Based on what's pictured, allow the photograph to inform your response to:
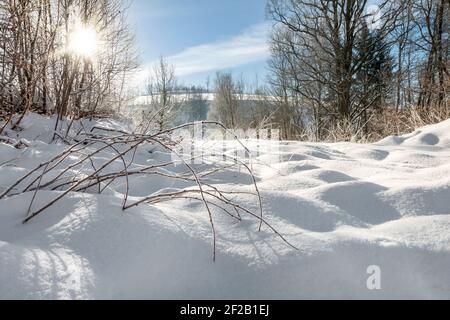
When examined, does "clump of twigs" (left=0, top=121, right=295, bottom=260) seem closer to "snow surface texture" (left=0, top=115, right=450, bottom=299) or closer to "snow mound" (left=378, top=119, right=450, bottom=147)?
"snow surface texture" (left=0, top=115, right=450, bottom=299)

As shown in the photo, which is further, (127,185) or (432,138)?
(432,138)

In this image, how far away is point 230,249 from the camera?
0.80 metres

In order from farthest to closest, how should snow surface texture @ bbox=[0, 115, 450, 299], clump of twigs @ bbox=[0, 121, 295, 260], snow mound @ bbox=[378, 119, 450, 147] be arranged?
snow mound @ bbox=[378, 119, 450, 147]
clump of twigs @ bbox=[0, 121, 295, 260]
snow surface texture @ bbox=[0, 115, 450, 299]

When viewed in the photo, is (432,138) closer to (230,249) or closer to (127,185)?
(230,249)

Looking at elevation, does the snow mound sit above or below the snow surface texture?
above

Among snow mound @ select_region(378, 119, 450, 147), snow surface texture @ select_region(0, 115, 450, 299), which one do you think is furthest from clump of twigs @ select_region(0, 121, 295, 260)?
snow mound @ select_region(378, 119, 450, 147)

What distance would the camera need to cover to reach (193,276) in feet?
2.33

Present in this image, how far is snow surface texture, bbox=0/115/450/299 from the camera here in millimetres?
671

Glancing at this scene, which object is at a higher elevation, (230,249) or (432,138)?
(432,138)

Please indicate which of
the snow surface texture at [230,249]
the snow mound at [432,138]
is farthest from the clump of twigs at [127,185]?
the snow mound at [432,138]

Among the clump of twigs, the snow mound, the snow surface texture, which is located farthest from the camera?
the snow mound

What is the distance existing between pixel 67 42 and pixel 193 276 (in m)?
3.05

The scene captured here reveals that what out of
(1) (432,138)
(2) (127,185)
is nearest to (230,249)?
(2) (127,185)
